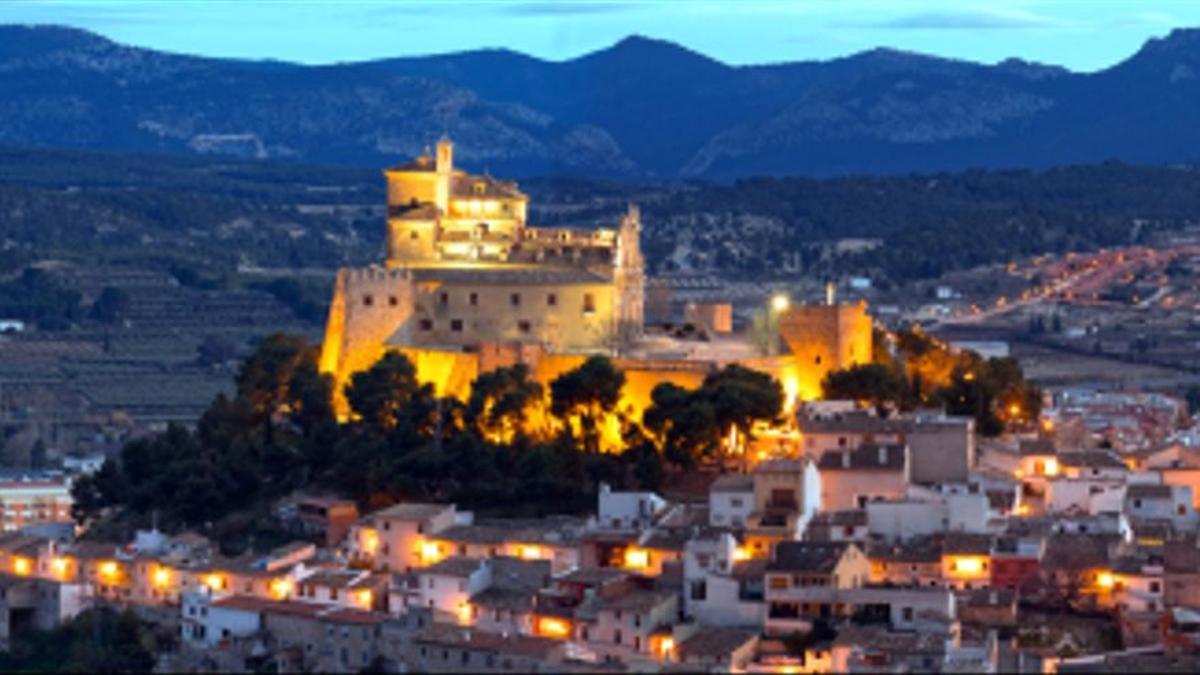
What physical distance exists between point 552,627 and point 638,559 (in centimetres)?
292

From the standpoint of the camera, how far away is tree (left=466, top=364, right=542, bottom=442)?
157 feet

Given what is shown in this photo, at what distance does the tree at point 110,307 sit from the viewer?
327ft

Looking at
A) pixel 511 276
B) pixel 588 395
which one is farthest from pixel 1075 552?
pixel 511 276

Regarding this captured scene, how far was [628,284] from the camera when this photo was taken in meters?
52.8

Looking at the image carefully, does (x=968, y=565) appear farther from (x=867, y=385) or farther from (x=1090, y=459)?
(x=867, y=385)

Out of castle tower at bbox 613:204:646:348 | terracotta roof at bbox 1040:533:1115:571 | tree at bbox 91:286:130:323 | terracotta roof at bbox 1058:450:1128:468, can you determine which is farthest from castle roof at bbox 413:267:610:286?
tree at bbox 91:286:130:323

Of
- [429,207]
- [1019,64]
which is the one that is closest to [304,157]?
[1019,64]

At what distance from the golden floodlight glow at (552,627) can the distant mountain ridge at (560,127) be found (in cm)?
11801

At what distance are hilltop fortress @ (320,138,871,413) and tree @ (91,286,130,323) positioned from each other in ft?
154

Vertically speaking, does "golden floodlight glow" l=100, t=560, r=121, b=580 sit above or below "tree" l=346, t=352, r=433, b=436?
below

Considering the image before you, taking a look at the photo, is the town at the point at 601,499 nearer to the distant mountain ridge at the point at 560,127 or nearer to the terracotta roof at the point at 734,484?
the terracotta roof at the point at 734,484

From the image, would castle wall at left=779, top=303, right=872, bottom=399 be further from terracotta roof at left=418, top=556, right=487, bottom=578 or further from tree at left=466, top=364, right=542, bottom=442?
terracotta roof at left=418, top=556, right=487, bottom=578

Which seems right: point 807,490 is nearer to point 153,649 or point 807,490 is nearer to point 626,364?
point 626,364

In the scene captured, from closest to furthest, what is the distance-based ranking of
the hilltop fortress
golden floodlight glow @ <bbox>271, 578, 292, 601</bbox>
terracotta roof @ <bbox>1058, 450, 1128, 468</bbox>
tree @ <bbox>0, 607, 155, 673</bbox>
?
tree @ <bbox>0, 607, 155, 673</bbox> < golden floodlight glow @ <bbox>271, 578, 292, 601</bbox> < terracotta roof @ <bbox>1058, 450, 1128, 468</bbox> < the hilltop fortress
